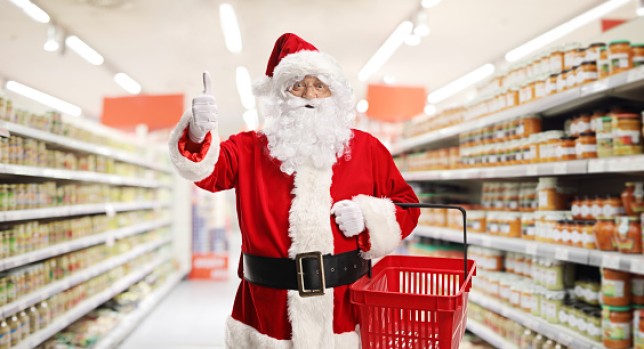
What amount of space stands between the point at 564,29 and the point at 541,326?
6.23m

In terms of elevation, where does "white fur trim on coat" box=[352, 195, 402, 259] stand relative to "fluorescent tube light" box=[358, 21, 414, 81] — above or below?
below

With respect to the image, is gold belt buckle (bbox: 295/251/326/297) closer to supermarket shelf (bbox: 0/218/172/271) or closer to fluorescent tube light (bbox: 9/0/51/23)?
supermarket shelf (bbox: 0/218/172/271)

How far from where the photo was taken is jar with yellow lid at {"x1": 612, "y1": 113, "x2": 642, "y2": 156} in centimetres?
238

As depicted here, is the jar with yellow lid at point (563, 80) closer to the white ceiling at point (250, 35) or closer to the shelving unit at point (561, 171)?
the shelving unit at point (561, 171)

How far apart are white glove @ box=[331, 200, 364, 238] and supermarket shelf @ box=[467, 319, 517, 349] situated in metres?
2.10

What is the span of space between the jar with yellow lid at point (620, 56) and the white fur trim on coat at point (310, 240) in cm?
159

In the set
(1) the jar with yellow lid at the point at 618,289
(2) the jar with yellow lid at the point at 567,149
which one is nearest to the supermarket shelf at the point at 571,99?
(2) the jar with yellow lid at the point at 567,149

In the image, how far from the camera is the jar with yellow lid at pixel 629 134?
2.38 m

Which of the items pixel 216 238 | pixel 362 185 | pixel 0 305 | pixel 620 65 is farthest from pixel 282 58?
pixel 216 238

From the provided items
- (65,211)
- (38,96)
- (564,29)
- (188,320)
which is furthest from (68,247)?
(38,96)

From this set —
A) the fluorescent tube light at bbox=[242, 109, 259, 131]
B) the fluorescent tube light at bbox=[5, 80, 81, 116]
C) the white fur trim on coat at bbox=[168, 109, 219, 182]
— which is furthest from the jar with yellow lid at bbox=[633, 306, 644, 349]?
the fluorescent tube light at bbox=[242, 109, 259, 131]

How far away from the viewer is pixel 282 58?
2.08 meters

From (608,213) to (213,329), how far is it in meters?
3.99

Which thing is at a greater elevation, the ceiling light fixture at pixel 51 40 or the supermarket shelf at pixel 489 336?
the ceiling light fixture at pixel 51 40
